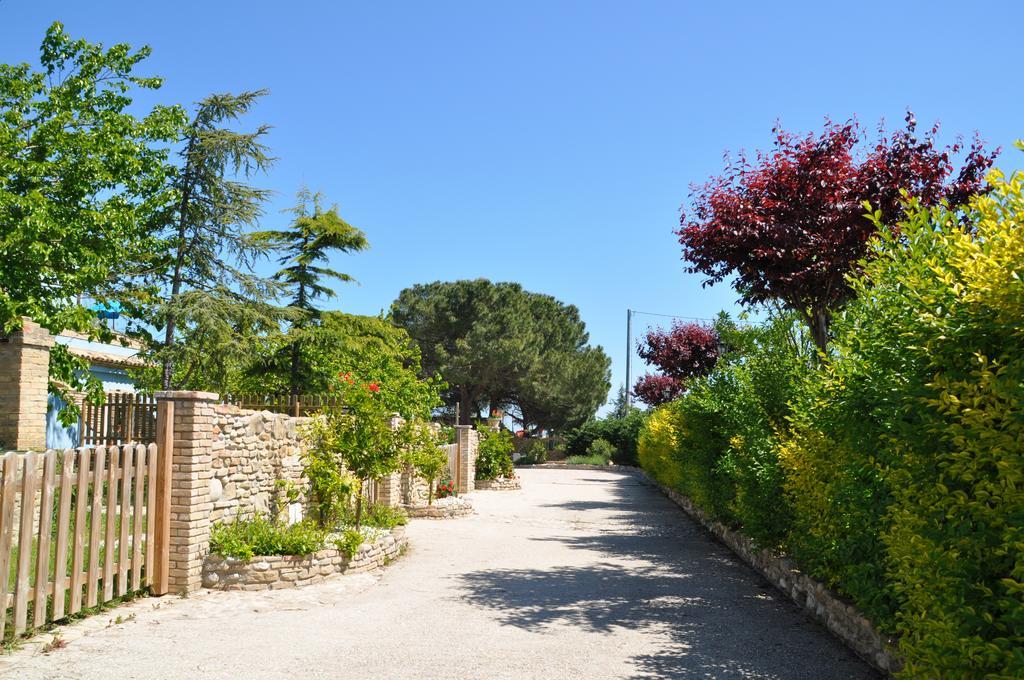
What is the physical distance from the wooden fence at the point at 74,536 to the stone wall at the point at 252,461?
0.77 m

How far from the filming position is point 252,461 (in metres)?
9.27

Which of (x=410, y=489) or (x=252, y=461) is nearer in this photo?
(x=252, y=461)

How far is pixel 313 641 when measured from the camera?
6.38 meters

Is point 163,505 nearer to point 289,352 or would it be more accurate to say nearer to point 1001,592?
point 1001,592

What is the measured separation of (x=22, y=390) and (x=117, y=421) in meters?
1.66

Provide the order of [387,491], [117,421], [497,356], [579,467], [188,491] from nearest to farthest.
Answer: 1. [188,491]
2. [117,421]
3. [387,491]
4. [579,467]
5. [497,356]

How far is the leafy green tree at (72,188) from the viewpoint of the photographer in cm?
1331

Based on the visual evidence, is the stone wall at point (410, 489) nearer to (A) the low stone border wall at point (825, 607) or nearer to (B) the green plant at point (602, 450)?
(A) the low stone border wall at point (825, 607)

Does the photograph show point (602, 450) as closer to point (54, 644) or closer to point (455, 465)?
→ point (455, 465)

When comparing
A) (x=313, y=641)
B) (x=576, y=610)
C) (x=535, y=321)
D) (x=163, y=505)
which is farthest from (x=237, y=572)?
(x=535, y=321)

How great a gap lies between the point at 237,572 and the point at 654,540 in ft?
23.5

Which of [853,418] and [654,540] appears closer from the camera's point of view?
[853,418]

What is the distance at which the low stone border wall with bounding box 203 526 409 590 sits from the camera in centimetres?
809

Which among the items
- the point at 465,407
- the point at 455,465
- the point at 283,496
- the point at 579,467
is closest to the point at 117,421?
the point at 283,496
